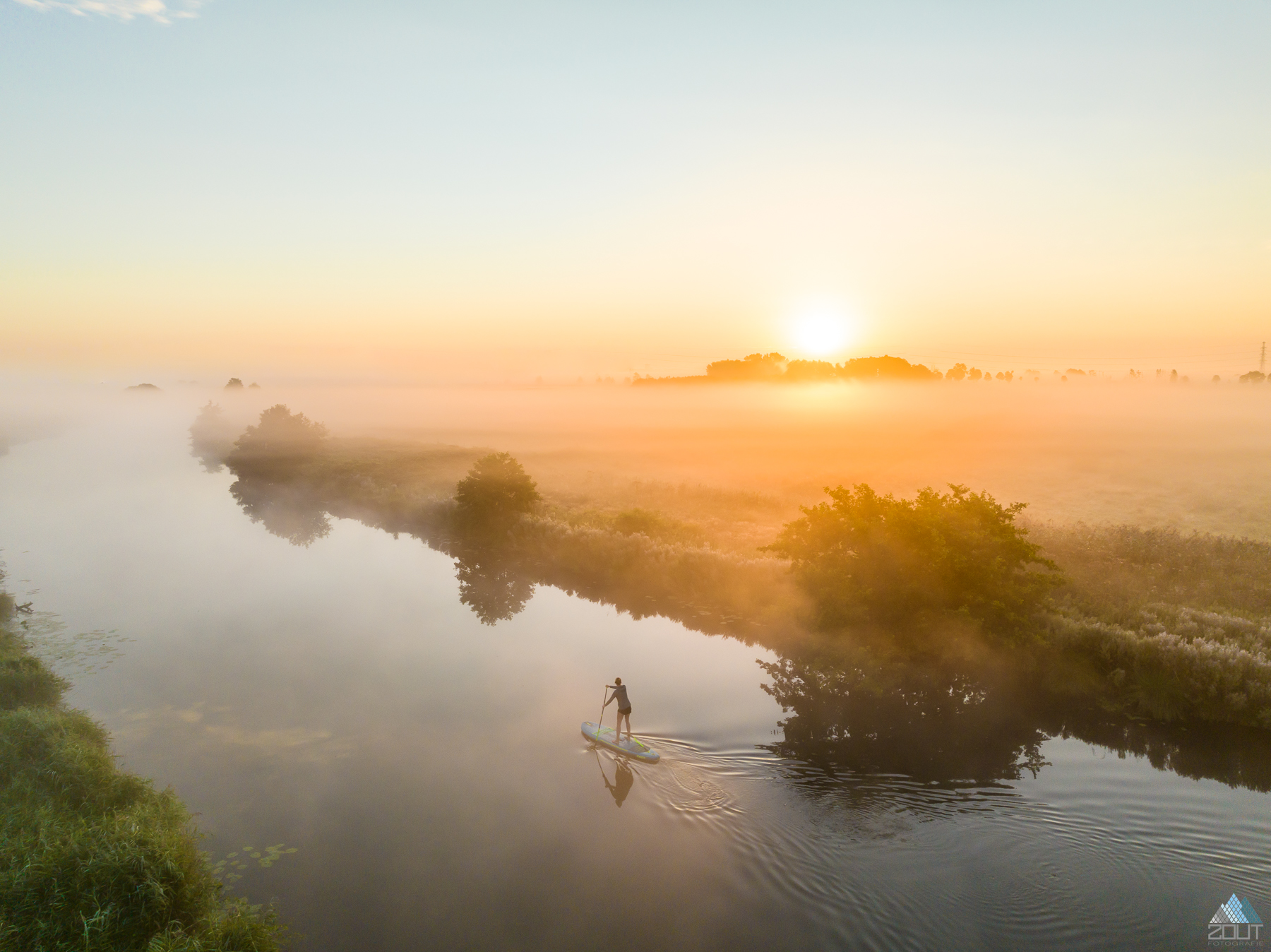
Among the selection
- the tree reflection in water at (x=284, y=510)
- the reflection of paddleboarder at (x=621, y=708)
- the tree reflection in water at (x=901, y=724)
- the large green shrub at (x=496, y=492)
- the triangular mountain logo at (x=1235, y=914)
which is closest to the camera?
the triangular mountain logo at (x=1235, y=914)

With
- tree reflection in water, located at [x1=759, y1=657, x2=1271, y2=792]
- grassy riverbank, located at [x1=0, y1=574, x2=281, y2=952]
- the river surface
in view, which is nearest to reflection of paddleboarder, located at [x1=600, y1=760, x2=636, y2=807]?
the river surface

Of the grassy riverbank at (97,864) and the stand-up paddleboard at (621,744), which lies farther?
the stand-up paddleboard at (621,744)

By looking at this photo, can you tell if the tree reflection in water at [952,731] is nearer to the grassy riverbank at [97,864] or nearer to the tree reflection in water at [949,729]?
the tree reflection in water at [949,729]

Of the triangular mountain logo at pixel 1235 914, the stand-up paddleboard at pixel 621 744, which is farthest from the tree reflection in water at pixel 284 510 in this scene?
the triangular mountain logo at pixel 1235 914

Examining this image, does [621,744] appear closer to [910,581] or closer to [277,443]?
[910,581]

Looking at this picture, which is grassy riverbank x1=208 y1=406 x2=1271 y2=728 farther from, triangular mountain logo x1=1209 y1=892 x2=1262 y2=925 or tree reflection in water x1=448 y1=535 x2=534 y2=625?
triangular mountain logo x1=1209 y1=892 x2=1262 y2=925
